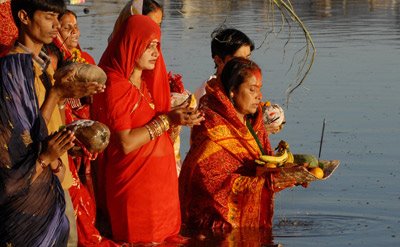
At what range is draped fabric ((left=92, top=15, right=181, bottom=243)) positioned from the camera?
739 centimetres

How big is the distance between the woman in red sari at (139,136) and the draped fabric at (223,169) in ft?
1.74

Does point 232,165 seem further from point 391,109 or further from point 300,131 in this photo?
point 391,109

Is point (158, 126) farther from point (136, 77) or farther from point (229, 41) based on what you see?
point (229, 41)

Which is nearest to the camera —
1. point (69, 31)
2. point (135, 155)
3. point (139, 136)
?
point (139, 136)

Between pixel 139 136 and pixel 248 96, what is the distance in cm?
116

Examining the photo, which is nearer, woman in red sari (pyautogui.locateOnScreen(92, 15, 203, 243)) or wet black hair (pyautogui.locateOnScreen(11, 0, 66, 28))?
wet black hair (pyautogui.locateOnScreen(11, 0, 66, 28))

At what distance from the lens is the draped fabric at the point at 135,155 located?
7.39 m

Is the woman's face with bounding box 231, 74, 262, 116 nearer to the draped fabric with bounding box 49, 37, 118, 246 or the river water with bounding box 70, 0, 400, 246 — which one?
the river water with bounding box 70, 0, 400, 246

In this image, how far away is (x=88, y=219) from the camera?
24.4ft

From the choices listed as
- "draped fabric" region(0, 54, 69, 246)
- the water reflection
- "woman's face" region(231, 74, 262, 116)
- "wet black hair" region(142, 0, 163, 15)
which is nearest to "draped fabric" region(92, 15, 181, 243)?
the water reflection

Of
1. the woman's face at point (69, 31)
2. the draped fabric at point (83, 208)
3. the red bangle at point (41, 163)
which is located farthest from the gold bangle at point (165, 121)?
the red bangle at point (41, 163)

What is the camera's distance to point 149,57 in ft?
24.6

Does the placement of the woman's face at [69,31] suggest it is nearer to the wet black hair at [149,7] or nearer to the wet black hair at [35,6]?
the wet black hair at [149,7]

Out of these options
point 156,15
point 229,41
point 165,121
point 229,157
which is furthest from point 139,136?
point 156,15
